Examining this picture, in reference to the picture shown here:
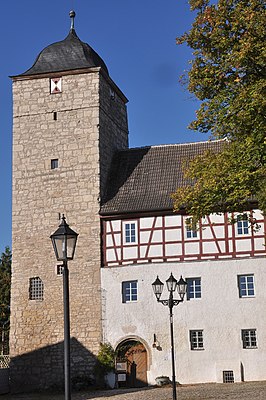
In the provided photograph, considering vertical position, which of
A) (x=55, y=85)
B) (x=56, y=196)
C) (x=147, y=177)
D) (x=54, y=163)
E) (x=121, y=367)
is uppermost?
(x=55, y=85)

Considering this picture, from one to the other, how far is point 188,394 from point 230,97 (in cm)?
1056

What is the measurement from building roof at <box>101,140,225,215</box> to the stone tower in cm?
62

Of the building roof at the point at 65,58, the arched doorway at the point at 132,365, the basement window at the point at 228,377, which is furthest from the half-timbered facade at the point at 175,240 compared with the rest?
the building roof at the point at 65,58

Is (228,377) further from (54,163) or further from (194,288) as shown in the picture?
(54,163)

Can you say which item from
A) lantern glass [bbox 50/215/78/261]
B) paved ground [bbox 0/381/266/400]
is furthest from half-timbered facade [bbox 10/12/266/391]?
lantern glass [bbox 50/215/78/261]

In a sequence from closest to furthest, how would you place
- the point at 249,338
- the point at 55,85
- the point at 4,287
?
the point at 249,338 → the point at 55,85 → the point at 4,287

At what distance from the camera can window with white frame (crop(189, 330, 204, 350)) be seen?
27297 millimetres

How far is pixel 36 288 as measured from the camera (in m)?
29.5

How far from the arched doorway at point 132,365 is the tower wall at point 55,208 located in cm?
116

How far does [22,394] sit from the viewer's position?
1102 inches

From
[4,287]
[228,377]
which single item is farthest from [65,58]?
[4,287]

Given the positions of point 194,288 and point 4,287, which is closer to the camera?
point 194,288

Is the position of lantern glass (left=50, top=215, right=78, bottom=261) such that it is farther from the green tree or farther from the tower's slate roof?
the tower's slate roof

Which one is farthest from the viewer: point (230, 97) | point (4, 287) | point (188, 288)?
point (4, 287)
